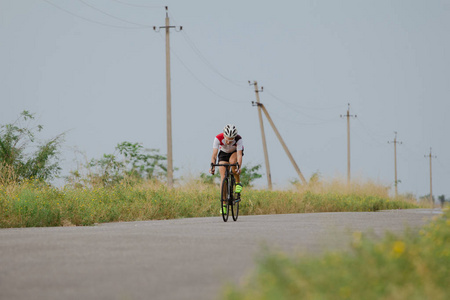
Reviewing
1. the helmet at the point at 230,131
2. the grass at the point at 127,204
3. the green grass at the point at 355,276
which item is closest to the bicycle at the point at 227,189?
the helmet at the point at 230,131

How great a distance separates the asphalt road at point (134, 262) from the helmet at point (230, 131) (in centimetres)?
425

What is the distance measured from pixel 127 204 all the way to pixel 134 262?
41.1 feet

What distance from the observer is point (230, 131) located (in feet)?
50.8

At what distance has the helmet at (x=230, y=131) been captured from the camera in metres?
15.5

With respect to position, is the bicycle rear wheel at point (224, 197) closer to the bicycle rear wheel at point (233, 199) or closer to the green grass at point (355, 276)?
the bicycle rear wheel at point (233, 199)

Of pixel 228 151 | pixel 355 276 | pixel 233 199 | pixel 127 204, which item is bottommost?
pixel 355 276

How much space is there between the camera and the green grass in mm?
4570

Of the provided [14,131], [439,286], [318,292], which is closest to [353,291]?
[318,292]

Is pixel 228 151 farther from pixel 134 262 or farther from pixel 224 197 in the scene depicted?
pixel 134 262

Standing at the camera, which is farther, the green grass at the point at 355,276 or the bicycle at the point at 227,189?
the bicycle at the point at 227,189

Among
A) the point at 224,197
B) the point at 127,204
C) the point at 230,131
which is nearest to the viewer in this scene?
the point at 230,131

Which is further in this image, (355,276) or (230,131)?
(230,131)

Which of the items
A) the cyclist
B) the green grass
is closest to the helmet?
the cyclist

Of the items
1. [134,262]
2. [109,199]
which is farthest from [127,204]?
[134,262]
